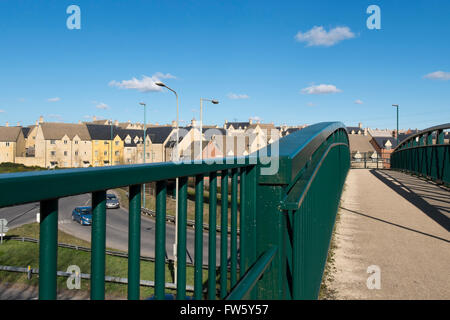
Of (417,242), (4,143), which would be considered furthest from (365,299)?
(4,143)

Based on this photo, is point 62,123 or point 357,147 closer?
point 62,123

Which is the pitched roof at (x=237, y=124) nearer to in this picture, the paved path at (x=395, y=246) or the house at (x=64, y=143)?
the house at (x=64, y=143)

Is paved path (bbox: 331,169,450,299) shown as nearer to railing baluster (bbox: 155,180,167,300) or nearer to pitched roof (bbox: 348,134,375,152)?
railing baluster (bbox: 155,180,167,300)

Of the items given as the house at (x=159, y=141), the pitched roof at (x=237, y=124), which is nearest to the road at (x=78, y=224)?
the house at (x=159, y=141)

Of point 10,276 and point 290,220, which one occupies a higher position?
point 10,276

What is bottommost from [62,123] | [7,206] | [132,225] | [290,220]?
[290,220]

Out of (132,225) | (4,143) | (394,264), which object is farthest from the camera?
(4,143)

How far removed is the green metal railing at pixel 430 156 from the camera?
514 inches

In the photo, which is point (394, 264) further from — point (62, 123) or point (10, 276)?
point (62, 123)

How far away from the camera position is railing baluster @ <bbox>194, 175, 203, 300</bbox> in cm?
156

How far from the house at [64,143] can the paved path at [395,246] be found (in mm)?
57734

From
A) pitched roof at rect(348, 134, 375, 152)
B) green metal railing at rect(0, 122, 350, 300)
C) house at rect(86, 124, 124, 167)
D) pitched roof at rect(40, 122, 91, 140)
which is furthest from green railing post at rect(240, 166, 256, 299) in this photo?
pitched roof at rect(348, 134, 375, 152)

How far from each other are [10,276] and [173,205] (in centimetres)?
58

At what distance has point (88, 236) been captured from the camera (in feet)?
3.29
